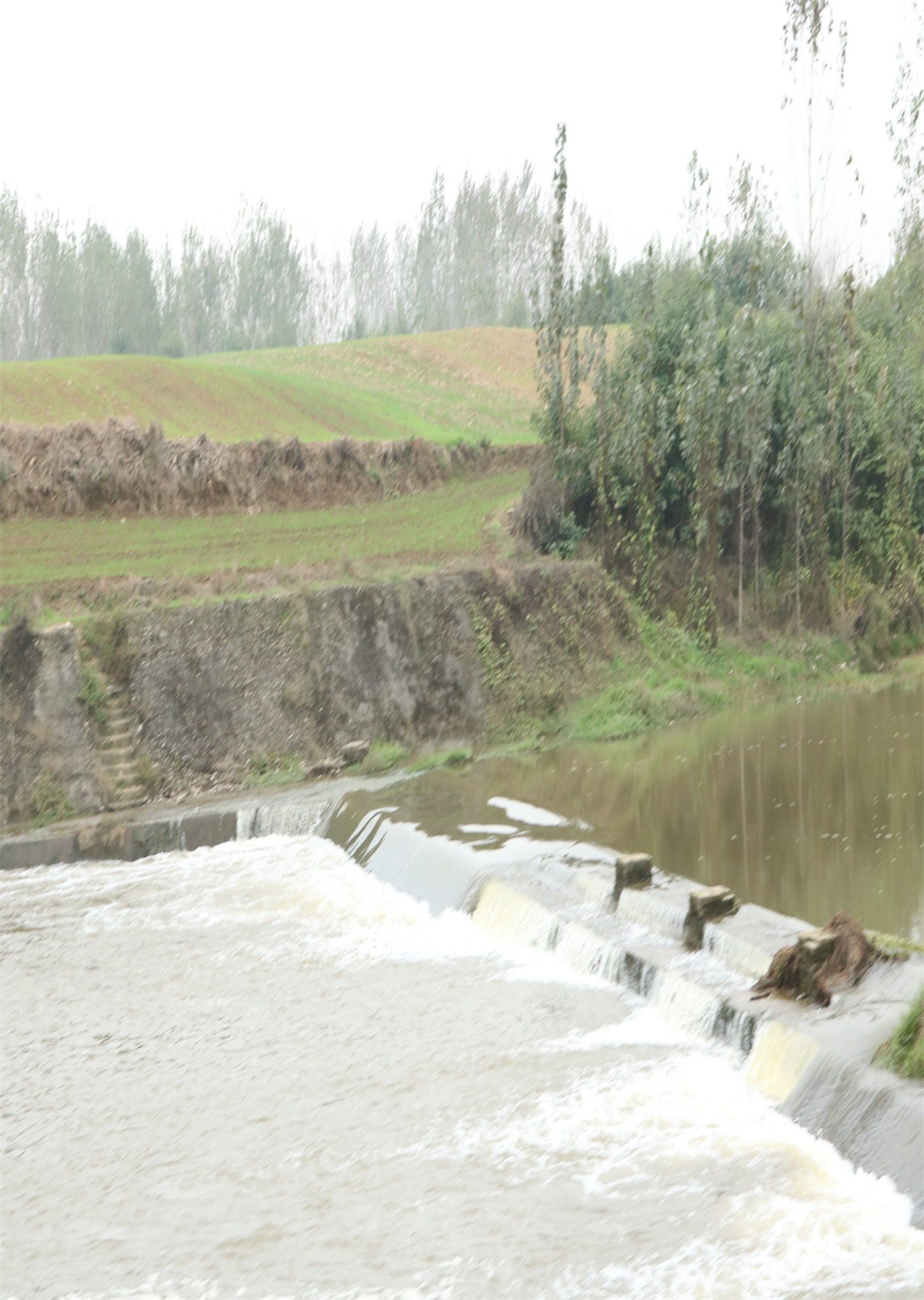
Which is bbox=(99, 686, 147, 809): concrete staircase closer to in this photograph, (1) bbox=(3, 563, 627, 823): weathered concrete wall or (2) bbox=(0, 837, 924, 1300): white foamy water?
(1) bbox=(3, 563, 627, 823): weathered concrete wall

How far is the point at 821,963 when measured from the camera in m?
8.46

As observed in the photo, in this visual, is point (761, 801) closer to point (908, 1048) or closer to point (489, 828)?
point (489, 828)

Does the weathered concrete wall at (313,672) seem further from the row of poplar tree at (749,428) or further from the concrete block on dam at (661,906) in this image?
the concrete block on dam at (661,906)

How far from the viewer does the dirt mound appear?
2416 centimetres

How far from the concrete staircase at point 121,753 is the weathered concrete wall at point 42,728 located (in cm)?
20

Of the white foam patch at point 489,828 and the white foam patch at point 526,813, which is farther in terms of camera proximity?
the white foam patch at point 526,813

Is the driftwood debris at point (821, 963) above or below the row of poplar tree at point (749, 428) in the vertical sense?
below

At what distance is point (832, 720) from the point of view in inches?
817

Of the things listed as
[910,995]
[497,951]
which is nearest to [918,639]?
[497,951]

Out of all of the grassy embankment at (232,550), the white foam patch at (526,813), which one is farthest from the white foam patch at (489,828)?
the grassy embankment at (232,550)

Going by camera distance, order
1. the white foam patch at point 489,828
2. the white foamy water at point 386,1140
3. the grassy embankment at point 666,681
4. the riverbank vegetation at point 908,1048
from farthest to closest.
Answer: the grassy embankment at point 666,681, the white foam patch at point 489,828, the riverbank vegetation at point 908,1048, the white foamy water at point 386,1140

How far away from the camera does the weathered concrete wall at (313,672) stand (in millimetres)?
17516

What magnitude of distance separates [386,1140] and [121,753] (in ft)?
35.0

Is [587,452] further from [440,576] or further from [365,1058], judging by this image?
[365,1058]
